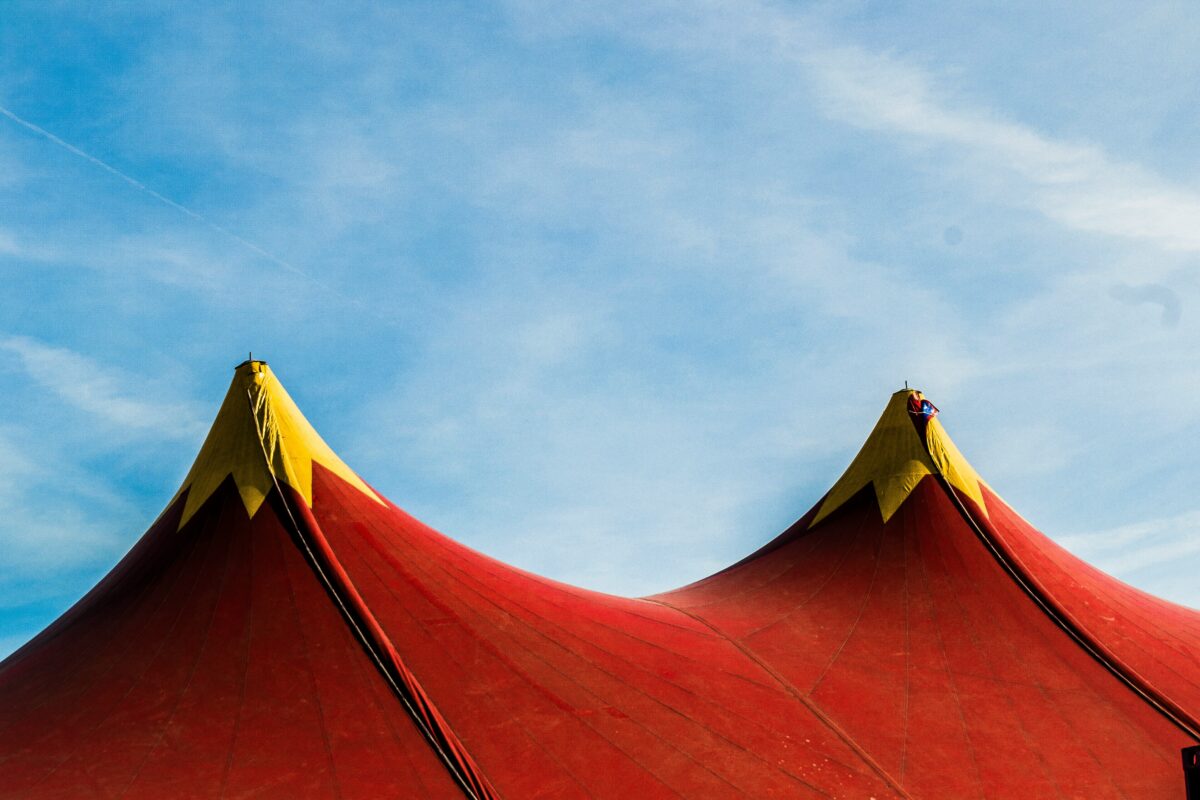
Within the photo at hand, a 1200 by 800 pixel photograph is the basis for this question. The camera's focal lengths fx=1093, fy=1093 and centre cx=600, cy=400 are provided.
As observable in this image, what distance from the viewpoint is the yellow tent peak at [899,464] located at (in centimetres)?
980

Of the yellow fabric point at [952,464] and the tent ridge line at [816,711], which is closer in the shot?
the tent ridge line at [816,711]

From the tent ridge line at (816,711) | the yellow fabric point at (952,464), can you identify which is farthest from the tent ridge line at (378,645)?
the yellow fabric point at (952,464)

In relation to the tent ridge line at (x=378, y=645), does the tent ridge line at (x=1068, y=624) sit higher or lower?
higher

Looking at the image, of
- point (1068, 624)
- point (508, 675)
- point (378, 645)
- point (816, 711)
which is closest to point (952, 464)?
point (1068, 624)

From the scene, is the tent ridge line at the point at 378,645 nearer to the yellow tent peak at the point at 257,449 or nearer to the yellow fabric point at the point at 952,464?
the yellow tent peak at the point at 257,449

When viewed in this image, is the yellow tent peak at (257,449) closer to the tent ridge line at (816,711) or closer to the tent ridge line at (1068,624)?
the tent ridge line at (816,711)

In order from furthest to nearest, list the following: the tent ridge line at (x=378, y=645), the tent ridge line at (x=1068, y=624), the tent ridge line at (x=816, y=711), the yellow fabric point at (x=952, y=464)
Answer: the yellow fabric point at (x=952, y=464) → the tent ridge line at (x=1068, y=624) → the tent ridge line at (x=816, y=711) → the tent ridge line at (x=378, y=645)

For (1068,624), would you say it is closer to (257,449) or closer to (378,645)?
(378,645)

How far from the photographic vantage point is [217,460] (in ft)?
25.1

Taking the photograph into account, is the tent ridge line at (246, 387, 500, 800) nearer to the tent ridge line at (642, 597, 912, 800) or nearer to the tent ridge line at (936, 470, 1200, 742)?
the tent ridge line at (642, 597, 912, 800)

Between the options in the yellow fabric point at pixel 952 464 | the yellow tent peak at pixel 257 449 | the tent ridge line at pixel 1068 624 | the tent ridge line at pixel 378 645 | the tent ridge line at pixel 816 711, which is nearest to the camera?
the tent ridge line at pixel 378 645

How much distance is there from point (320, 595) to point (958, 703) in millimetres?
4473

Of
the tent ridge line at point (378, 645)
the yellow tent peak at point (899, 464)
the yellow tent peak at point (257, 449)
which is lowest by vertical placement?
the tent ridge line at point (378, 645)

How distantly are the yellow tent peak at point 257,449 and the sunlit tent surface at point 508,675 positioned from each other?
0.02 m
